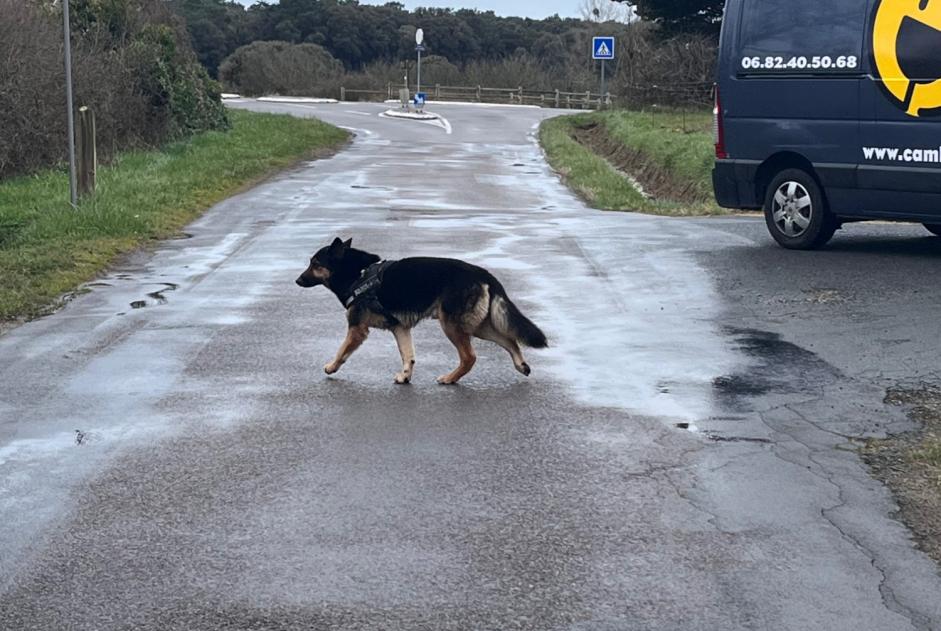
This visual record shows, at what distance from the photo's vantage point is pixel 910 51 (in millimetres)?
13352

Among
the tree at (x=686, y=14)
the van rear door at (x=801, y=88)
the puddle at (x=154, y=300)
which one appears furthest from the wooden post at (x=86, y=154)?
the tree at (x=686, y=14)

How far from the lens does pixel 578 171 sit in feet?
88.5

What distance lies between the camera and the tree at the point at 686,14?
41.5m

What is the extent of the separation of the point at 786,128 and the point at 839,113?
60 centimetres

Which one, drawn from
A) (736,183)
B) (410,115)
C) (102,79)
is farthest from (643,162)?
(410,115)

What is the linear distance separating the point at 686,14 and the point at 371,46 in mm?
61805

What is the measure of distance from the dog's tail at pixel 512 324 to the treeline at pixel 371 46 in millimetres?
40270

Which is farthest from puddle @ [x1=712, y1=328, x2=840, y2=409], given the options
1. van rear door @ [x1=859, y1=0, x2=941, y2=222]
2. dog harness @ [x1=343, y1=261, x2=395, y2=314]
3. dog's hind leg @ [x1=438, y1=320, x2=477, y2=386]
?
van rear door @ [x1=859, y1=0, x2=941, y2=222]

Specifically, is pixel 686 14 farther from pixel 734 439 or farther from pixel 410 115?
pixel 734 439

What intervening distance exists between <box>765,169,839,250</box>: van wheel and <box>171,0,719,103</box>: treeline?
33.9 m

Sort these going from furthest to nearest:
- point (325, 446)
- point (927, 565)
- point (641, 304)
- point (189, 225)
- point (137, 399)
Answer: point (189, 225) < point (641, 304) < point (137, 399) < point (325, 446) < point (927, 565)

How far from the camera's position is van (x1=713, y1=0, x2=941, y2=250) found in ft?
43.9

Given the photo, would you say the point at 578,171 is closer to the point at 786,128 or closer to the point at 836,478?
the point at 786,128

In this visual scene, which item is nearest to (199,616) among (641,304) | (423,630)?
(423,630)
